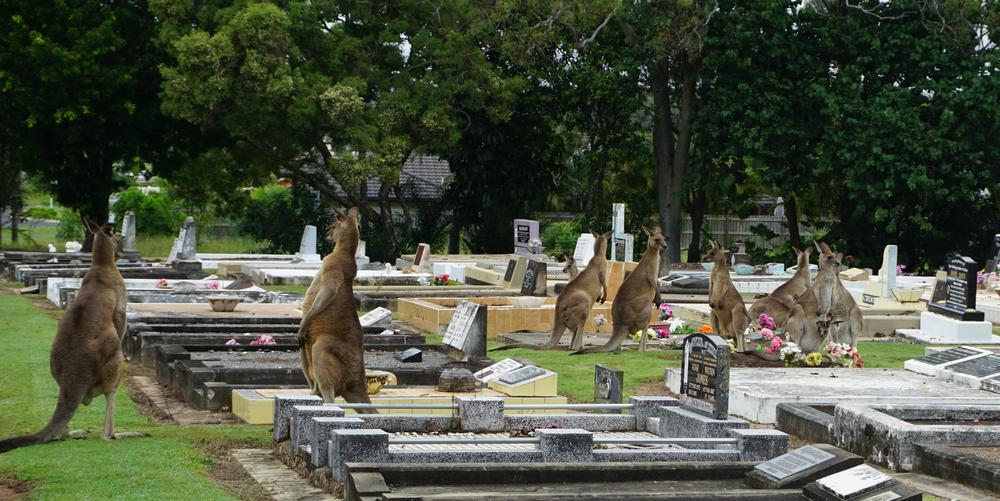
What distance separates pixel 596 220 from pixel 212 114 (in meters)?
12.8

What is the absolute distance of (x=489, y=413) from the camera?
11047mm

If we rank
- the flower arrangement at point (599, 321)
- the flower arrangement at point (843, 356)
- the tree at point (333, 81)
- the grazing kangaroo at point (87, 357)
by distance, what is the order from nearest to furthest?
1. the grazing kangaroo at point (87, 357)
2. the flower arrangement at point (843, 356)
3. the flower arrangement at point (599, 321)
4. the tree at point (333, 81)

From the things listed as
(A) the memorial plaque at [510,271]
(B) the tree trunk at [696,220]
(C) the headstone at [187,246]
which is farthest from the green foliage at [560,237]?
(A) the memorial plaque at [510,271]

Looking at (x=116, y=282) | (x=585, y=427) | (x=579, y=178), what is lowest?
(x=585, y=427)

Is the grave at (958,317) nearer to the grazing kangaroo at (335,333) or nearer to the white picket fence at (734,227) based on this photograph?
the grazing kangaroo at (335,333)

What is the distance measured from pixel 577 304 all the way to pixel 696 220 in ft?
80.8

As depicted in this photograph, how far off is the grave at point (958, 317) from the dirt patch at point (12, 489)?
15593 mm

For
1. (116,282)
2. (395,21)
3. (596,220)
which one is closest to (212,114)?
(395,21)

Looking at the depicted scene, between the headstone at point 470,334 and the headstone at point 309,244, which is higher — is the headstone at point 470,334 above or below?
below

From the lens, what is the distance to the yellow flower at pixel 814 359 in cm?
1623

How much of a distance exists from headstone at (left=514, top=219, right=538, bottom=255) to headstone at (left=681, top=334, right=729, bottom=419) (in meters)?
20.7

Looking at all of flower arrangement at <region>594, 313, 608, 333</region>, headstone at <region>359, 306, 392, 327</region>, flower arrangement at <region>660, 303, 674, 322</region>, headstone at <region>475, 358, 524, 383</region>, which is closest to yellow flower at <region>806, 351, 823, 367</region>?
headstone at <region>475, 358, 524, 383</region>

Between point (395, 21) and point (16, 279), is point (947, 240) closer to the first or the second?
point (395, 21)

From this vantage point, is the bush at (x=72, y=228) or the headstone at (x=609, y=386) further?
the bush at (x=72, y=228)
